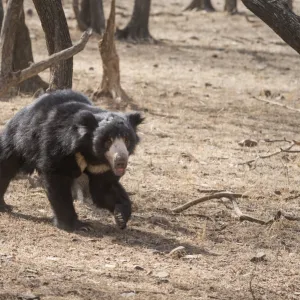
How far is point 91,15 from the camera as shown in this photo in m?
18.4

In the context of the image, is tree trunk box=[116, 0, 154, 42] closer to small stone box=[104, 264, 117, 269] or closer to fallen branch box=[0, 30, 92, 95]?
fallen branch box=[0, 30, 92, 95]

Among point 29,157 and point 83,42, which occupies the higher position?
point 83,42

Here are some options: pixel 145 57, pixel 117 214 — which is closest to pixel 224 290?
pixel 117 214

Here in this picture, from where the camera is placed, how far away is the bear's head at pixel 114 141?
5844 mm

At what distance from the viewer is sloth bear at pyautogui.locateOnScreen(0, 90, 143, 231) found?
592 cm

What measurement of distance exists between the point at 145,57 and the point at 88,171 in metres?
10.5

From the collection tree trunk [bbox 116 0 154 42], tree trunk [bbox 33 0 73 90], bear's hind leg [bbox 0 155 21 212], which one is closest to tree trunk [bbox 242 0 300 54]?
bear's hind leg [bbox 0 155 21 212]

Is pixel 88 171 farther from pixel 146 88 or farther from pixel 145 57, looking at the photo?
pixel 145 57

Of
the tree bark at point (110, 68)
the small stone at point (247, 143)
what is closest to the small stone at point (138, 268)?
the small stone at point (247, 143)

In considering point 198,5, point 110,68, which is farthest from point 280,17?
point 198,5

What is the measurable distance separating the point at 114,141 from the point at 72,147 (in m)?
0.31

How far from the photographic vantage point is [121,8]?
23609 mm

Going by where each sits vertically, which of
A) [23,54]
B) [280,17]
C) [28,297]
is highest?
[280,17]

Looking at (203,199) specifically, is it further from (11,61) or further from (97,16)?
(97,16)
